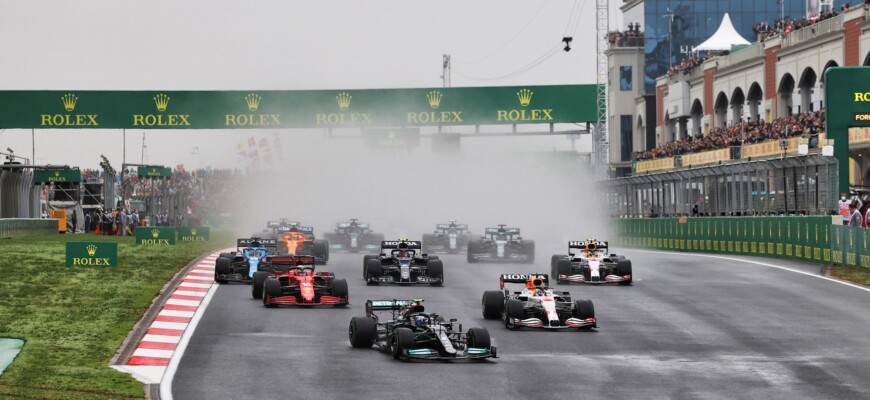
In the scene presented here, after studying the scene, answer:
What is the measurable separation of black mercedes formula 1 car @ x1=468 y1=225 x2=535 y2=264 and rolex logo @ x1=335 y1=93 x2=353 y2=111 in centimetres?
1786

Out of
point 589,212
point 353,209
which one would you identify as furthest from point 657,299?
point 353,209

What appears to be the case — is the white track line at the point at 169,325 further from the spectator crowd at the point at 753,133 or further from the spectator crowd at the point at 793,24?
the spectator crowd at the point at 793,24

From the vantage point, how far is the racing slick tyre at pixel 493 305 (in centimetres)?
2292

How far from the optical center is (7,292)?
88.0 ft

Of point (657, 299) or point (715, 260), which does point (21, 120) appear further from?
point (657, 299)

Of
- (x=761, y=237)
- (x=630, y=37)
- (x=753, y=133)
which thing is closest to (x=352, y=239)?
(x=761, y=237)

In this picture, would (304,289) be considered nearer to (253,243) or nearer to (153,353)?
(253,243)

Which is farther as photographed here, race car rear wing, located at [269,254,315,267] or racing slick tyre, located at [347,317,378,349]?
race car rear wing, located at [269,254,315,267]

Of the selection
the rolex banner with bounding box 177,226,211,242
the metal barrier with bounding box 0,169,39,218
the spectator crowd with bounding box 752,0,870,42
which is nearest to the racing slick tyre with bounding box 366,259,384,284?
the rolex banner with bounding box 177,226,211,242

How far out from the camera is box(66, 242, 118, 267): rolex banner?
3281 cm

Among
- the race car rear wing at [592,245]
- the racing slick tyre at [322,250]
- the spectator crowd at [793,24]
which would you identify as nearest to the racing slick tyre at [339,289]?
the race car rear wing at [592,245]

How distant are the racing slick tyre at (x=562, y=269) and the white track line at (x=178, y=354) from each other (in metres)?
7.82

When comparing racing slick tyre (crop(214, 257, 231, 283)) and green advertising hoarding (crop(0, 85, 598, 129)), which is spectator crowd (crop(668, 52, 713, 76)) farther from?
racing slick tyre (crop(214, 257, 231, 283))

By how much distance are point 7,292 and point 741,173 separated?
83.0ft
